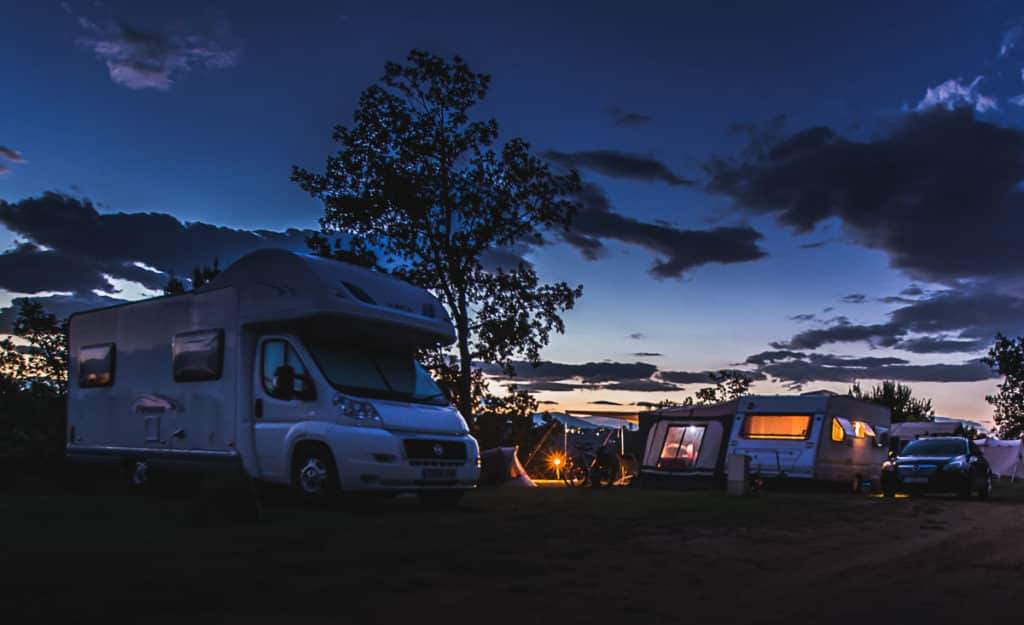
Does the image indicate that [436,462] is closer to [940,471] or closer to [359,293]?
[359,293]

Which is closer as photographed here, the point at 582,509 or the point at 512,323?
the point at 582,509

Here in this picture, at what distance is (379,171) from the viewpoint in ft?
77.6

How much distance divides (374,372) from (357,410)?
98cm

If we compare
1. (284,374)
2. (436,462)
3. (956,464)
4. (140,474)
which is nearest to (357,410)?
(284,374)

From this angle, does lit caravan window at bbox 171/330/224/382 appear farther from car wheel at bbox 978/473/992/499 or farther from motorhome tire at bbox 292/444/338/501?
car wheel at bbox 978/473/992/499

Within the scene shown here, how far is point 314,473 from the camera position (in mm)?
10586

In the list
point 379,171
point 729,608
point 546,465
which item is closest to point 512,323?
point 379,171

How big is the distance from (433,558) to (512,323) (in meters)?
16.6

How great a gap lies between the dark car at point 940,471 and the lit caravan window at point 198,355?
16007mm

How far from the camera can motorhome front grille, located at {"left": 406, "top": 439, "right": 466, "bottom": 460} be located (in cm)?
1084

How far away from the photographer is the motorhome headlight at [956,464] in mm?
20328

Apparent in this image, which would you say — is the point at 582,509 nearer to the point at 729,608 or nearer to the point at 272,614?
the point at 729,608

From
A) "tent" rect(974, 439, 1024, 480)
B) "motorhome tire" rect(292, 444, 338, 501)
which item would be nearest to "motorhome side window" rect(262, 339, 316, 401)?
"motorhome tire" rect(292, 444, 338, 501)

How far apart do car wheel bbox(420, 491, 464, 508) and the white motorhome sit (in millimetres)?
22
